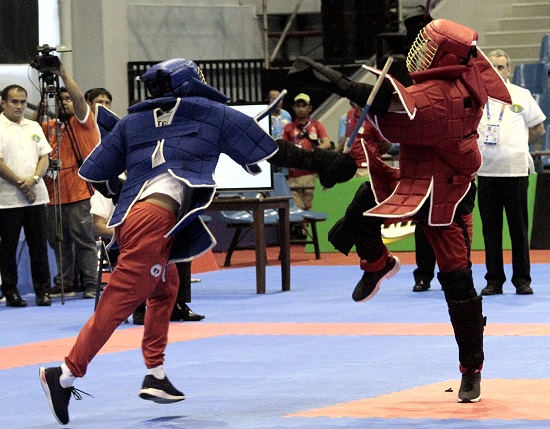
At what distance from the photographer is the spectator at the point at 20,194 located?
11.4 metres

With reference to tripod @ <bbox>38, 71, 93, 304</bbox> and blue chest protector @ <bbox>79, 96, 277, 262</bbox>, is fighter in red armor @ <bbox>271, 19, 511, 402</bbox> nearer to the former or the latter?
blue chest protector @ <bbox>79, 96, 277, 262</bbox>

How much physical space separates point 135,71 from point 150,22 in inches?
55.6

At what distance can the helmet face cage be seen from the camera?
19.2ft

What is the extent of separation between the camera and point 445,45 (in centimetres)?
579

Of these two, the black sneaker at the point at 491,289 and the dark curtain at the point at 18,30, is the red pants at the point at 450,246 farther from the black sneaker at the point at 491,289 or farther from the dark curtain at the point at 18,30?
the dark curtain at the point at 18,30

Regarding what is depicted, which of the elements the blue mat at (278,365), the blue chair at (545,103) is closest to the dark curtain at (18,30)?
the blue mat at (278,365)

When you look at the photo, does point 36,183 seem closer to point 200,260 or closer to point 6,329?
point 6,329

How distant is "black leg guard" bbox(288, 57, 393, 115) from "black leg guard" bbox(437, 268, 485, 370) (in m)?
0.95

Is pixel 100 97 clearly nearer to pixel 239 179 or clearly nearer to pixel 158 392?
pixel 239 179

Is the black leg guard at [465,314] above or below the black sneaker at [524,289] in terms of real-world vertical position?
above

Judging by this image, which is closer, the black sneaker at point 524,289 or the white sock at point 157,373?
the white sock at point 157,373

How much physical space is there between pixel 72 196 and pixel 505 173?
13.6 ft

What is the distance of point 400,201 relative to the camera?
584 cm

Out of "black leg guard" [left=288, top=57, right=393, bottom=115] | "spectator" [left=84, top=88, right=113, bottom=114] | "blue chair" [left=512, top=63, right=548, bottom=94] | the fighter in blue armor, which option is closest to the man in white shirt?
"spectator" [left=84, top=88, right=113, bottom=114]
